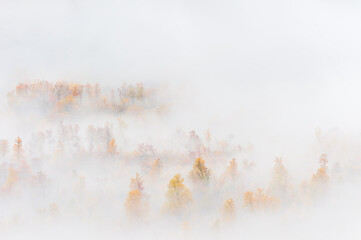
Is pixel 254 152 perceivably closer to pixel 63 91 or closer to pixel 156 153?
pixel 156 153

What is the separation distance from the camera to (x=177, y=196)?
63812 millimetres

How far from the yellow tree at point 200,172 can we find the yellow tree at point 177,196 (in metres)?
7.54

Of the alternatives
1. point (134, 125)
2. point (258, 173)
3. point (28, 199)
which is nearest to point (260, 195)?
point (258, 173)

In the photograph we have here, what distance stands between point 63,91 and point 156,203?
109822 millimetres

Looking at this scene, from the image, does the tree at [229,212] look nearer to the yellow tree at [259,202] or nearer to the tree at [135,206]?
the yellow tree at [259,202]

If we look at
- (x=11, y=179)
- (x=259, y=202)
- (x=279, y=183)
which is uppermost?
(x=11, y=179)

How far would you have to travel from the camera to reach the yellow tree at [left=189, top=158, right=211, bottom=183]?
6988 centimetres

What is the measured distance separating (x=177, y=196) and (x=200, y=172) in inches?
420

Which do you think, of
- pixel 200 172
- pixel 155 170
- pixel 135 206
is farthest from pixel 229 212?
pixel 155 170

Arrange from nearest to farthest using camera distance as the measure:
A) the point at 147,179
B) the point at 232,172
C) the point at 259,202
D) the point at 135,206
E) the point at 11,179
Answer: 1. the point at 135,206
2. the point at 259,202
3. the point at 11,179
4. the point at 232,172
5. the point at 147,179

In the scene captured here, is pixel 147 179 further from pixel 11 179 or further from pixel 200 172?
pixel 11 179

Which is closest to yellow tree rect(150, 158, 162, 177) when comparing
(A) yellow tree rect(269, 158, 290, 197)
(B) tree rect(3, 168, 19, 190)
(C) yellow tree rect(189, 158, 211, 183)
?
(C) yellow tree rect(189, 158, 211, 183)

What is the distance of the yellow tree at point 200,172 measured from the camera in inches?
2751

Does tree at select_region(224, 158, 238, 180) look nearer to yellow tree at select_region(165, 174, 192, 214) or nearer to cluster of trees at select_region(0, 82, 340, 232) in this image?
cluster of trees at select_region(0, 82, 340, 232)
